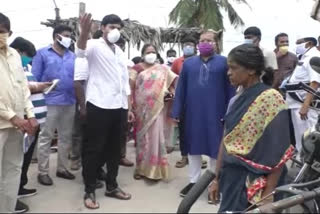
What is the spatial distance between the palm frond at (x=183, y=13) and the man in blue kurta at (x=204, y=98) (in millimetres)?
15295

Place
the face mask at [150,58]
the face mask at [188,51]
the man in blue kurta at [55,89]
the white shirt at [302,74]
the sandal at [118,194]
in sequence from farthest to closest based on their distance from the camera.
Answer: the face mask at [188,51], the face mask at [150,58], the white shirt at [302,74], the man in blue kurta at [55,89], the sandal at [118,194]

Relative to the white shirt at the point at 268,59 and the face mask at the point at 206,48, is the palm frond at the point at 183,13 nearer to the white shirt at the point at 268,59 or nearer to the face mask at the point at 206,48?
the white shirt at the point at 268,59

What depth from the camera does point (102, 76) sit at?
4191 mm

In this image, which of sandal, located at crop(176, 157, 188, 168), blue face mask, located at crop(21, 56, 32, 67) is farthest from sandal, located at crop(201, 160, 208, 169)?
blue face mask, located at crop(21, 56, 32, 67)

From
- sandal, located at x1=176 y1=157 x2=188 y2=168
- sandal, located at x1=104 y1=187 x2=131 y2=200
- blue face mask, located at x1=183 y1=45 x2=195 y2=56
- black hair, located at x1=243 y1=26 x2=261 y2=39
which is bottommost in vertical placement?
sandal, located at x1=176 y1=157 x2=188 y2=168

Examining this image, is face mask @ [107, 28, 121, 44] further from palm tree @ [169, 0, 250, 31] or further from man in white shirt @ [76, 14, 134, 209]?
palm tree @ [169, 0, 250, 31]

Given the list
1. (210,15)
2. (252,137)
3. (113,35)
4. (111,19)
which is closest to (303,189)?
(252,137)

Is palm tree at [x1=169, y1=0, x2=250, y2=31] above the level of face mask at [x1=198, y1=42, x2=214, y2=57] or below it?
above

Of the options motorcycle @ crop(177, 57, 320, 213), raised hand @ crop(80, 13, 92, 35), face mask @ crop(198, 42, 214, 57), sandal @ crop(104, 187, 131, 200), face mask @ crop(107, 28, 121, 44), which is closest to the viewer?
motorcycle @ crop(177, 57, 320, 213)

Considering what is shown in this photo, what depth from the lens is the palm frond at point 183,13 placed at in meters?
19.6

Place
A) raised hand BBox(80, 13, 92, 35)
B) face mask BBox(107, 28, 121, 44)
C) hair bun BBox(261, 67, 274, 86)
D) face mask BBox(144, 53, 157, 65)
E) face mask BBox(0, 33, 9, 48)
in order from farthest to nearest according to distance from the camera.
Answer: face mask BBox(144, 53, 157, 65) → face mask BBox(107, 28, 121, 44) → raised hand BBox(80, 13, 92, 35) → face mask BBox(0, 33, 9, 48) → hair bun BBox(261, 67, 274, 86)

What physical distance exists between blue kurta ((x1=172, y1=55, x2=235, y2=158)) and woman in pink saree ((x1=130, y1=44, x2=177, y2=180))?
1.81 feet

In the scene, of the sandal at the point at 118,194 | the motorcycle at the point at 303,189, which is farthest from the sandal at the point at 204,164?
the motorcycle at the point at 303,189

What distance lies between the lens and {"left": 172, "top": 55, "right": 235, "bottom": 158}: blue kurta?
14.3 feet
